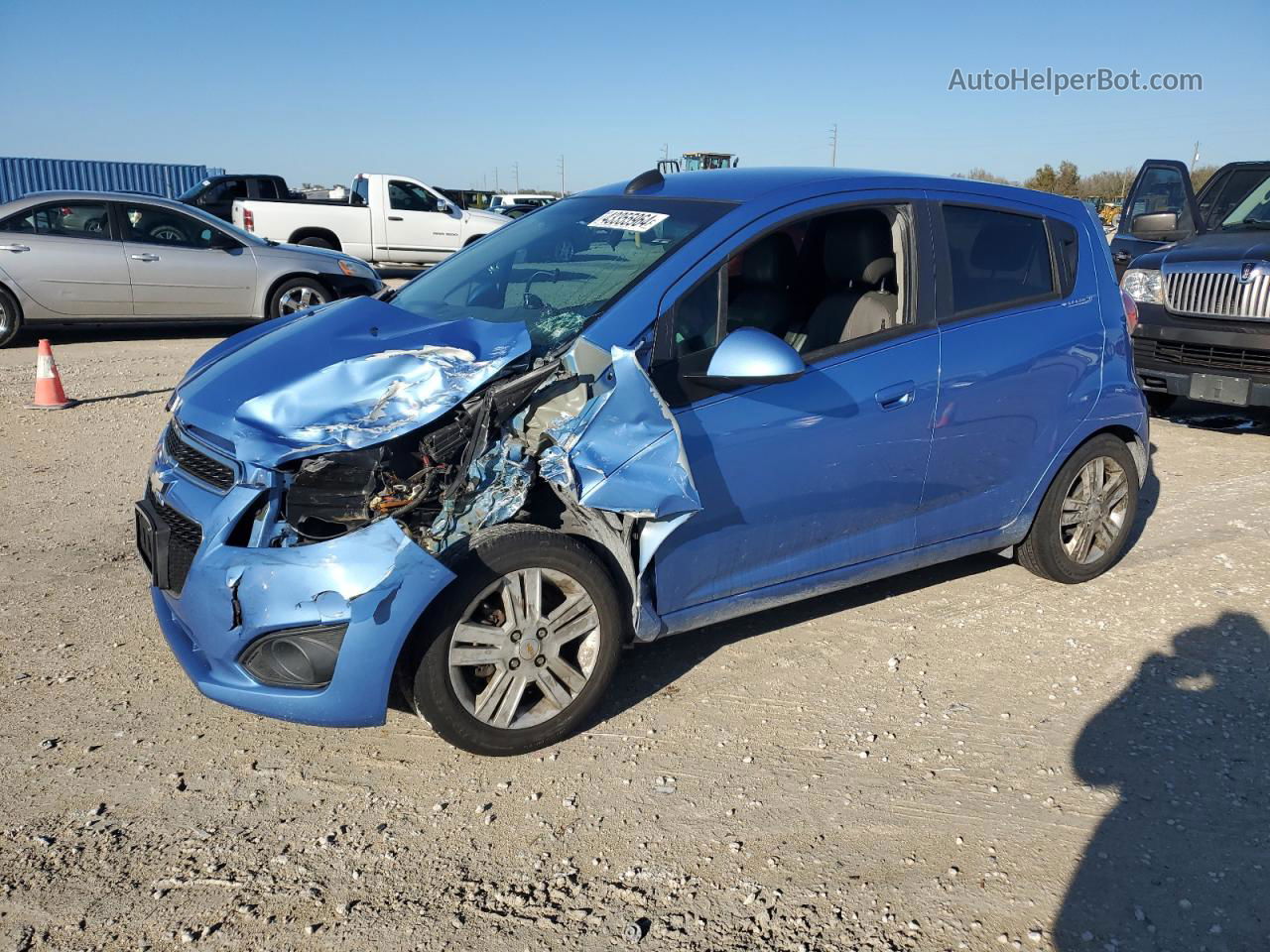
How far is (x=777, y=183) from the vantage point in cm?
392

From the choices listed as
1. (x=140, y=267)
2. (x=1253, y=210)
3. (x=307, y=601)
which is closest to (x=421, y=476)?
(x=307, y=601)

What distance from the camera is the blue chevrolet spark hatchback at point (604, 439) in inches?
117

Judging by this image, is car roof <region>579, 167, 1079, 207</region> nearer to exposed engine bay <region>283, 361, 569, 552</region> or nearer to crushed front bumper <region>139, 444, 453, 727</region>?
exposed engine bay <region>283, 361, 569, 552</region>

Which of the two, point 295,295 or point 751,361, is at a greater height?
point 751,361

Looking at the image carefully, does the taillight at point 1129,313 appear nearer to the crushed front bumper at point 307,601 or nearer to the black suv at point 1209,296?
the black suv at point 1209,296

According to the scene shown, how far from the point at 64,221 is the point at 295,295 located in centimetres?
228

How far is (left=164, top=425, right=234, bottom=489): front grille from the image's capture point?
3119 millimetres

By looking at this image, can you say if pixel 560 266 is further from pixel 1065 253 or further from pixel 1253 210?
pixel 1253 210

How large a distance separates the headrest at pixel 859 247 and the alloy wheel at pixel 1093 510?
4.77 feet

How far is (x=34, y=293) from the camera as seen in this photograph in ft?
32.9

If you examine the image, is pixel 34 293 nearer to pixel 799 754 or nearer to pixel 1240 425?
pixel 799 754

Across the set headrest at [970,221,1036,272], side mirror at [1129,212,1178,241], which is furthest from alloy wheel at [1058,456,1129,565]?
side mirror at [1129,212,1178,241]

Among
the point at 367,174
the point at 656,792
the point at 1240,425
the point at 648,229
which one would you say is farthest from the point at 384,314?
the point at 367,174

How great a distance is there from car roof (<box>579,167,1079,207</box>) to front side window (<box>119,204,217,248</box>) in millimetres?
7681
